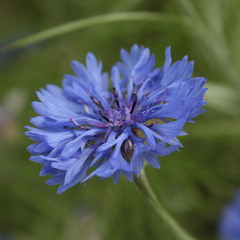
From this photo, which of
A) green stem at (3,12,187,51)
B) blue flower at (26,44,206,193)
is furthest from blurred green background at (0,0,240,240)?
blue flower at (26,44,206,193)

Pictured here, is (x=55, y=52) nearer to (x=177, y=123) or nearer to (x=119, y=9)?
(x=119, y=9)

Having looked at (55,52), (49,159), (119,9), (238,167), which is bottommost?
(238,167)

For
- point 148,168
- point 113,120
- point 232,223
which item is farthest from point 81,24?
point 232,223

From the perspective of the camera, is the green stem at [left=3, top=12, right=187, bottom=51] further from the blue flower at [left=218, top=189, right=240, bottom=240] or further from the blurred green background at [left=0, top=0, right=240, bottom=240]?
the blue flower at [left=218, top=189, right=240, bottom=240]

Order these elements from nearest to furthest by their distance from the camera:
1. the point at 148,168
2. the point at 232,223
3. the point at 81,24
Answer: the point at 81,24, the point at 232,223, the point at 148,168

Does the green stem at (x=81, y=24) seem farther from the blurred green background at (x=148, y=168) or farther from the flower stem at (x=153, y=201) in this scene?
the flower stem at (x=153, y=201)

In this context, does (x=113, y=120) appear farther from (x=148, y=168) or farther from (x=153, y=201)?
(x=148, y=168)

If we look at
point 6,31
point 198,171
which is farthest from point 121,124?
point 6,31
